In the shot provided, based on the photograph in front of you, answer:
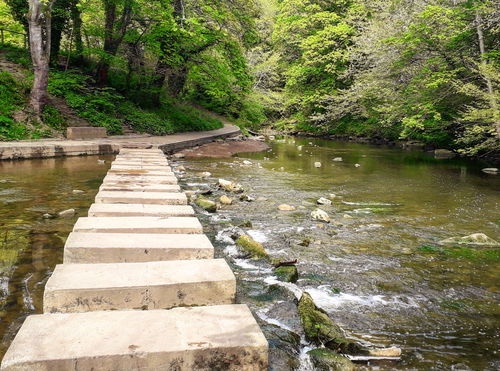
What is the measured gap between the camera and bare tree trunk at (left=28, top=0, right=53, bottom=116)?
1131cm

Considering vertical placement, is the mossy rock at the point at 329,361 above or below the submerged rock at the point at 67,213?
below

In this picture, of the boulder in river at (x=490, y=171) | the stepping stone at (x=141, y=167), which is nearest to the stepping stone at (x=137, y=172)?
the stepping stone at (x=141, y=167)

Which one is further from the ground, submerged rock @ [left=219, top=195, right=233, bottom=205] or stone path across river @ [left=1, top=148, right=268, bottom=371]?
stone path across river @ [left=1, top=148, right=268, bottom=371]

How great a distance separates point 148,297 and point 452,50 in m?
15.3

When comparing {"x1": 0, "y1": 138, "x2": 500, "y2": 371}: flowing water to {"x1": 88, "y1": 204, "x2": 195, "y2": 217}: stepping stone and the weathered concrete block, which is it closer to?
{"x1": 88, "y1": 204, "x2": 195, "y2": 217}: stepping stone

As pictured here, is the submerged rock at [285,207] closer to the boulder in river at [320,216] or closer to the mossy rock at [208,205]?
the boulder in river at [320,216]

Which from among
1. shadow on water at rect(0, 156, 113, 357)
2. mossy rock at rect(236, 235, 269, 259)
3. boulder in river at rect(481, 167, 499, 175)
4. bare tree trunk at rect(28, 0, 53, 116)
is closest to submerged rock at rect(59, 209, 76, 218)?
shadow on water at rect(0, 156, 113, 357)

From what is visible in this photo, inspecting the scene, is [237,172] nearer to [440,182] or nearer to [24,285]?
[440,182]

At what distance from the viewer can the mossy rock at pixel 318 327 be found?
7.88 feet

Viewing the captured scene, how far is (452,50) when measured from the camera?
45.2 ft

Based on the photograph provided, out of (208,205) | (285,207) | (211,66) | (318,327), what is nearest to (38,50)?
(211,66)

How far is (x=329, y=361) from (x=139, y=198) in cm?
267

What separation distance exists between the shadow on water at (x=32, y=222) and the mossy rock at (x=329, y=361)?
1781 millimetres

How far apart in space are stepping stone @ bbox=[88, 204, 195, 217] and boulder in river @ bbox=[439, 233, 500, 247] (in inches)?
137
